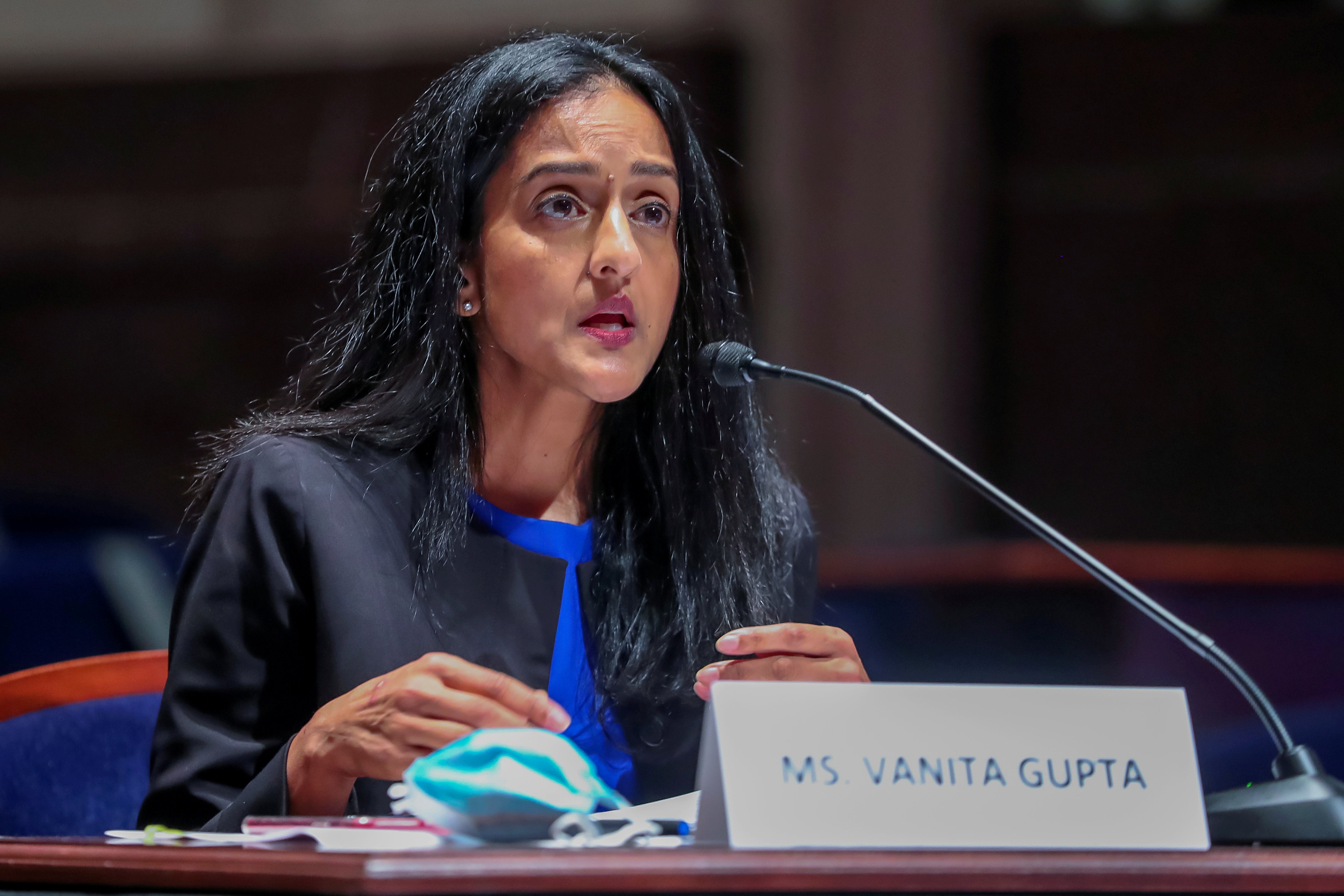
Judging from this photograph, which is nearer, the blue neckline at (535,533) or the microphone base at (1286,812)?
the microphone base at (1286,812)

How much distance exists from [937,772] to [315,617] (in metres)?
0.66

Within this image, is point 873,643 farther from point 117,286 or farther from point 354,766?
point 117,286

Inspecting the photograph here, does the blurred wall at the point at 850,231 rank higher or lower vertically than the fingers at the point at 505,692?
higher

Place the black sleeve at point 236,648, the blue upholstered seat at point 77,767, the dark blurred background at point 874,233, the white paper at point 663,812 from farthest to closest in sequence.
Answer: the dark blurred background at point 874,233 → the blue upholstered seat at point 77,767 → the black sleeve at point 236,648 → the white paper at point 663,812

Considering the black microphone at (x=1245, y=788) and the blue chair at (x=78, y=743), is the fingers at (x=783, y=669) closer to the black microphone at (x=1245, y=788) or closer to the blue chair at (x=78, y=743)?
the black microphone at (x=1245, y=788)

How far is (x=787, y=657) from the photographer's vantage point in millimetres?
1104

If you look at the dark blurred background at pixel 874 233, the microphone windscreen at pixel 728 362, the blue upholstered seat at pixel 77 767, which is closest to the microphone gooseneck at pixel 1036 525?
the microphone windscreen at pixel 728 362

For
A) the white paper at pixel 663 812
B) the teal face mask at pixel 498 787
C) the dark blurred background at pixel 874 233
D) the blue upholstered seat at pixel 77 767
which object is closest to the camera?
the teal face mask at pixel 498 787

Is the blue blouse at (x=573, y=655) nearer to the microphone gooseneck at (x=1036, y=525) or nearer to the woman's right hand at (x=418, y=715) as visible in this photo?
the microphone gooseneck at (x=1036, y=525)

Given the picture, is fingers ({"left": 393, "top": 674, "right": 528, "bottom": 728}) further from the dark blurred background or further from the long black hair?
the dark blurred background

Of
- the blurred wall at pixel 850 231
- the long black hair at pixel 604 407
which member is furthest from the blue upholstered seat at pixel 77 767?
the blurred wall at pixel 850 231

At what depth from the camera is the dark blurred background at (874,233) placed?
501cm

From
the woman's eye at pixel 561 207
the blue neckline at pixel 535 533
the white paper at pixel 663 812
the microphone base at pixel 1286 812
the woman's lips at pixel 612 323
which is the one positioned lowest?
the microphone base at pixel 1286 812

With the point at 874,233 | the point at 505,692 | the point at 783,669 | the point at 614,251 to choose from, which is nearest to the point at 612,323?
the point at 614,251
